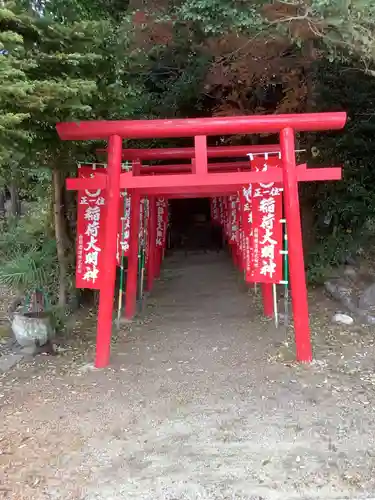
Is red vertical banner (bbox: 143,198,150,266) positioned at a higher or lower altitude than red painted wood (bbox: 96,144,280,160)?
lower

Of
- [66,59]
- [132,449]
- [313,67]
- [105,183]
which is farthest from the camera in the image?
[313,67]

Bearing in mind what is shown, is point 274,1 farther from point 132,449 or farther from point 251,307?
point 251,307

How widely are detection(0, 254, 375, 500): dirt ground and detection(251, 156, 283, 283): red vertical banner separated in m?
0.96

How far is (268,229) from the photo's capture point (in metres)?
6.95

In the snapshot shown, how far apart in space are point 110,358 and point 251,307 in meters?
3.59

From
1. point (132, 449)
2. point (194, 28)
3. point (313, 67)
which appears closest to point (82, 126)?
point (194, 28)

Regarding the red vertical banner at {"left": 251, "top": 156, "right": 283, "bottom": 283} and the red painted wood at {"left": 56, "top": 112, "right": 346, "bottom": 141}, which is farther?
the red vertical banner at {"left": 251, "top": 156, "right": 283, "bottom": 283}

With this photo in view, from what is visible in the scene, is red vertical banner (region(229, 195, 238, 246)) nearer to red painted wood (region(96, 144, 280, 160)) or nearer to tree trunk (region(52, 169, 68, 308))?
red painted wood (region(96, 144, 280, 160))

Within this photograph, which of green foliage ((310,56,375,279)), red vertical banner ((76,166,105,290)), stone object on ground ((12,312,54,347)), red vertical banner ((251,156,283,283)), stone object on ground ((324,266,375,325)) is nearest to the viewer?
stone object on ground ((12,312,54,347))

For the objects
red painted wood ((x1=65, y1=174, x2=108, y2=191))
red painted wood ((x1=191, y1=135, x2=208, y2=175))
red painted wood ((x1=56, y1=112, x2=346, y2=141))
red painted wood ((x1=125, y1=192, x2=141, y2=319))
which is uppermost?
red painted wood ((x1=56, y1=112, x2=346, y2=141))

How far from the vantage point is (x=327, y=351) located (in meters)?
6.43

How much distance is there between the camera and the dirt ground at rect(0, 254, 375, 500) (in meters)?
3.44

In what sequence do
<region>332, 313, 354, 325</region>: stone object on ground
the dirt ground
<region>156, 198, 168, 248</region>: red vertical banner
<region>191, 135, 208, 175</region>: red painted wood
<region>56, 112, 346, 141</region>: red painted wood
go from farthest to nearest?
<region>156, 198, 168, 248</region>: red vertical banner, <region>332, 313, 354, 325</region>: stone object on ground, <region>191, 135, 208, 175</region>: red painted wood, <region>56, 112, 346, 141</region>: red painted wood, the dirt ground

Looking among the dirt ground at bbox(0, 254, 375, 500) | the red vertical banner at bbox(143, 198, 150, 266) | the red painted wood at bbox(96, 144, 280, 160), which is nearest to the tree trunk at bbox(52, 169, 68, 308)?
the red painted wood at bbox(96, 144, 280, 160)
